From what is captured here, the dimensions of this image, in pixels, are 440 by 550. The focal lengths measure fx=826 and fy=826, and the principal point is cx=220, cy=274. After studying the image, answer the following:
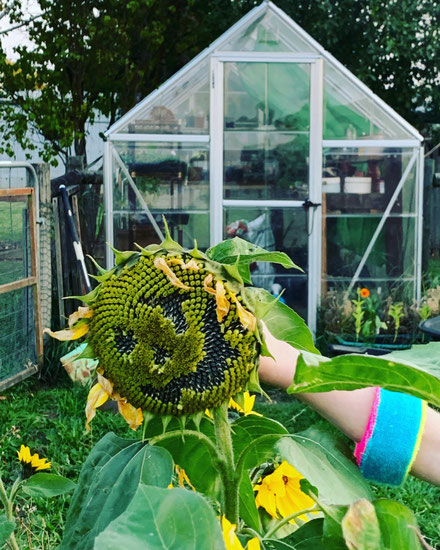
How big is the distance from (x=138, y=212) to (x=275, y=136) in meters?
1.16

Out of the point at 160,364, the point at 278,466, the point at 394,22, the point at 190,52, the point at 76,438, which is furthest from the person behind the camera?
the point at 190,52

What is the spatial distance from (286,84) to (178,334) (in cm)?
576

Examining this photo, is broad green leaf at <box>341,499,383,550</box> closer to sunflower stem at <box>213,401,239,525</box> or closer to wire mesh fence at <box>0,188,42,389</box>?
sunflower stem at <box>213,401,239,525</box>

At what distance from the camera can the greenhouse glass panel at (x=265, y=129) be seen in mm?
6039

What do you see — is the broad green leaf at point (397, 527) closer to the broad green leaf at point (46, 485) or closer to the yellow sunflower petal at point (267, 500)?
the yellow sunflower petal at point (267, 500)

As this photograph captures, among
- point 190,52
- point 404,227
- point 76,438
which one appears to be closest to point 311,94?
point 404,227

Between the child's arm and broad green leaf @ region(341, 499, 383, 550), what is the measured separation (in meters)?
0.24

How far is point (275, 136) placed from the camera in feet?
19.9

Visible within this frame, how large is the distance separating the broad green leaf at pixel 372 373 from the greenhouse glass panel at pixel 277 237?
5.63 metres

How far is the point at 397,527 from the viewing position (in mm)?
449

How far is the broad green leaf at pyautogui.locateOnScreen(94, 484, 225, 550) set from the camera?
389 millimetres

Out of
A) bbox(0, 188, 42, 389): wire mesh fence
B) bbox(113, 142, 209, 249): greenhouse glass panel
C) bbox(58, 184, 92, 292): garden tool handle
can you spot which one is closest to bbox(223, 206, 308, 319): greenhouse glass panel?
bbox(113, 142, 209, 249): greenhouse glass panel

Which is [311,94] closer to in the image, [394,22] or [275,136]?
[275,136]

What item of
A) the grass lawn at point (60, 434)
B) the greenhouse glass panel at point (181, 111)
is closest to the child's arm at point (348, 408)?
the grass lawn at point (60, 434)
